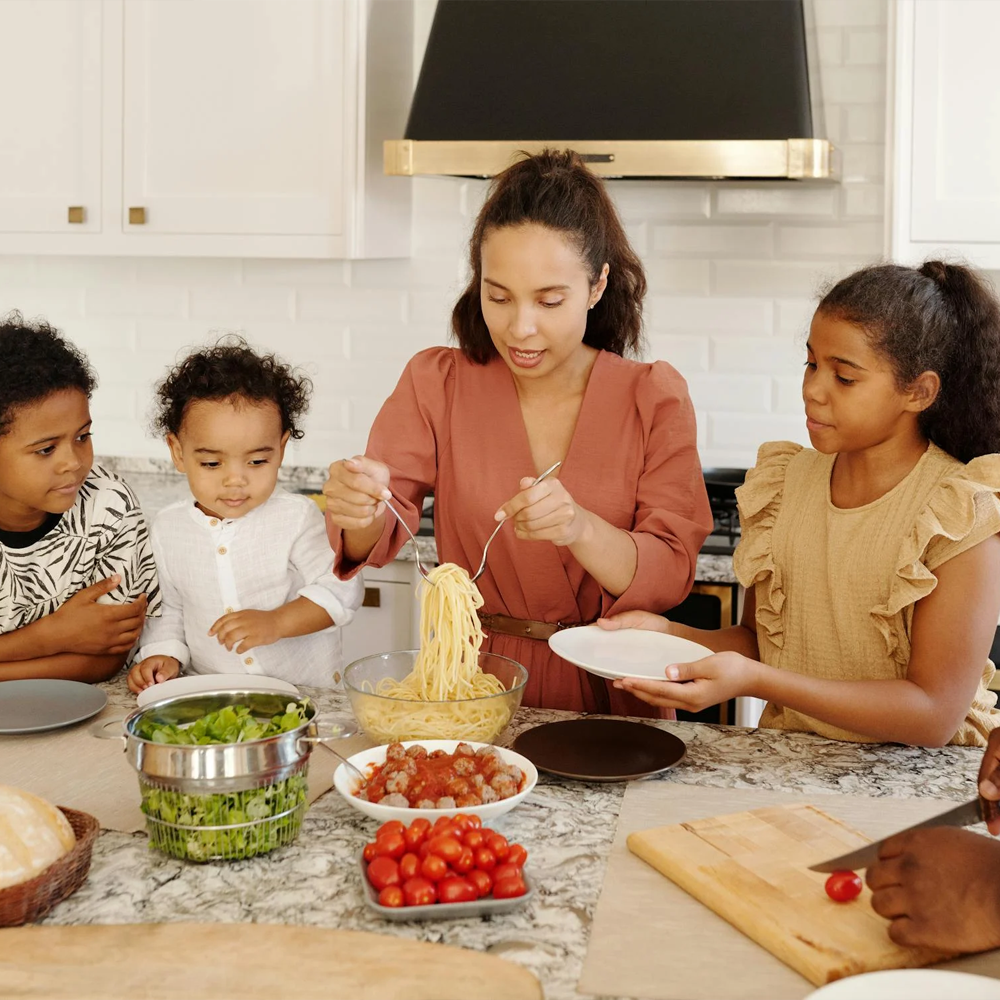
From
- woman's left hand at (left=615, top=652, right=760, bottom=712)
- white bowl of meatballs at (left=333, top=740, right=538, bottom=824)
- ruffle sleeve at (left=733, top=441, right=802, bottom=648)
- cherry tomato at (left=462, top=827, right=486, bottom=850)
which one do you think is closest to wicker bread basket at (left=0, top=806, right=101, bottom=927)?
white bowl of meatballs at (left=333, top=740, right=538, bottom=824)

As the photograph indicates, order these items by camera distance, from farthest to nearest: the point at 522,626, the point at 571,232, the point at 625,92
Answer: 1. the point at 625,92
2. the point at 522,626
3. the point at 571,232

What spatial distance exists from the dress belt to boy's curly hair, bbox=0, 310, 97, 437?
30.4 inches

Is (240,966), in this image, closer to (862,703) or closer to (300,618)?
(862,703)

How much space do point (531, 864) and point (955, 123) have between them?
7.23 ft

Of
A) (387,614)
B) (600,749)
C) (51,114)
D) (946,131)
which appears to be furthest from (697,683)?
(51,114)

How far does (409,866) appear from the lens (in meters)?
1.17

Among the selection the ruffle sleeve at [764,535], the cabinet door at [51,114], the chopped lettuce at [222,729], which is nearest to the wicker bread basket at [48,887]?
the chopped lettuce at [222,729]

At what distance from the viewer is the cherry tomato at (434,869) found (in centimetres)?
116

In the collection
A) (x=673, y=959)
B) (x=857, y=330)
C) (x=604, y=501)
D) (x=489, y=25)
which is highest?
(x=489, y=25)

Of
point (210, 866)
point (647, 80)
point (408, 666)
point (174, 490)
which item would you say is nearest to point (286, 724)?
point (210, 866)

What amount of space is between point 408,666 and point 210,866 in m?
0.51

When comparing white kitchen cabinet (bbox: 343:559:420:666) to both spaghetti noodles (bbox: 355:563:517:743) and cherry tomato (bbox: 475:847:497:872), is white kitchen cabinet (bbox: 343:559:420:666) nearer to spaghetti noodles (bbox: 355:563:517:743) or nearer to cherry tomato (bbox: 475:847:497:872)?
spaghetti noodles (bbox: 355:563:517:743)

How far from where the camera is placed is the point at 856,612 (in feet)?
5.85

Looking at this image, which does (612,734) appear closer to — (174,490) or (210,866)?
(210,866)
